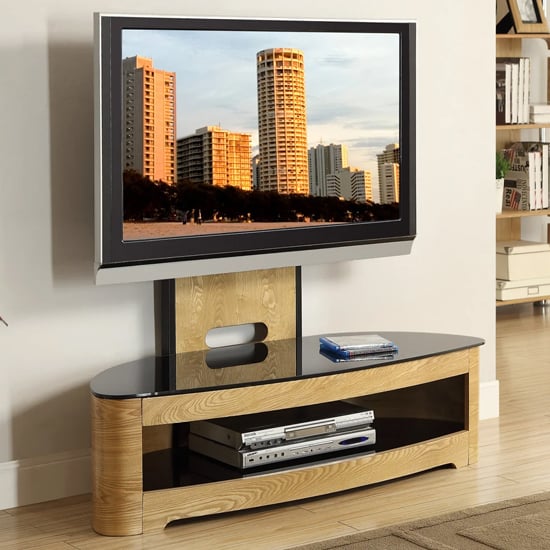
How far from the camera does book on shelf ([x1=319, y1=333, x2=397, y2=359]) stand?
334 cm

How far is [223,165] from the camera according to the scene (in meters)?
3.22

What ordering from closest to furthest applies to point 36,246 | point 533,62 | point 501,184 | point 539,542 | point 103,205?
point 539,542 < point 103,205 < point 36,246 < point 501,184 < point 533,62

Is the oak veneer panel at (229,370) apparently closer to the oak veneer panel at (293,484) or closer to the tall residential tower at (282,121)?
the oak veneer panel at (293,484)

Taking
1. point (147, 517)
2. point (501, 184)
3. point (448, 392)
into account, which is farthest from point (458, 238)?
point (501, 184)

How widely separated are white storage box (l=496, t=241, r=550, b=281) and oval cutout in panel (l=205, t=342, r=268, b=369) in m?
3.03

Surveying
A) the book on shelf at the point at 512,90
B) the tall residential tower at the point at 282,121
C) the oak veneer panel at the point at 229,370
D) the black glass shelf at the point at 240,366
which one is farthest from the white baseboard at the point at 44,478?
the book on shelf at the point at 512,90

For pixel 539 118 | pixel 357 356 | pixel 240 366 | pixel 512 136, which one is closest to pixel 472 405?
pixel 357 356

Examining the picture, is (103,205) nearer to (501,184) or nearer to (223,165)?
(223,165)

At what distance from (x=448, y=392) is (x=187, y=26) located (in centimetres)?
149

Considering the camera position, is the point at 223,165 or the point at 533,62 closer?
the point at 223,165

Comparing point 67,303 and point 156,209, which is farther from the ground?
point 156,209

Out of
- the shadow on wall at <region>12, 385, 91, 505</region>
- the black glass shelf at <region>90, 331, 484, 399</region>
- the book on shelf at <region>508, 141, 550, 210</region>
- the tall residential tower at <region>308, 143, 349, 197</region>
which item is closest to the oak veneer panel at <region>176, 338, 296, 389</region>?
the black glass shelf at <region>90, 331, 484, 399</region>

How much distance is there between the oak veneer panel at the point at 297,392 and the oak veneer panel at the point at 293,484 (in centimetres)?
20

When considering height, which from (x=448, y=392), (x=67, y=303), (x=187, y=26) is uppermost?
(x=187, y=26)
